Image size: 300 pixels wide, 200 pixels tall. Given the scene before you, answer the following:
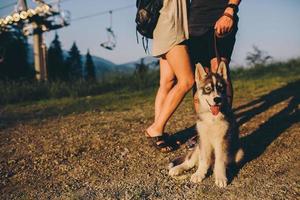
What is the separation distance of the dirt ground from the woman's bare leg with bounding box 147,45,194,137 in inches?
19.8

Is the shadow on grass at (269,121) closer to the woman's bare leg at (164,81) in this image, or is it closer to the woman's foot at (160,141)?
the woman's foot at (160,141)

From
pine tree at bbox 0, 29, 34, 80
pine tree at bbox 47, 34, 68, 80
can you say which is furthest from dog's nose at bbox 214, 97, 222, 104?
pine tree at bbox 47, 34, 68, 80

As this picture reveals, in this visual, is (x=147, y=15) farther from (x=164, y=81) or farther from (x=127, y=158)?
(x=127, y=158)

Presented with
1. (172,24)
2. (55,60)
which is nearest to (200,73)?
(172,24)

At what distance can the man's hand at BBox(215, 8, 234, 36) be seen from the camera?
11.0ft

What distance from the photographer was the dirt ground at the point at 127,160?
3.00m

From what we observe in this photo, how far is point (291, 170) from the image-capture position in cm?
325

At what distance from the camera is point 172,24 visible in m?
3.68

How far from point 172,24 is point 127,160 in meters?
1.42

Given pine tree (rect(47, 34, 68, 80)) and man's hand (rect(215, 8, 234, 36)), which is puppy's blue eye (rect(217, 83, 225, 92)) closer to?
man's hand (rect(215, 8, 234, 36))

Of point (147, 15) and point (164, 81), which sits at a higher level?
point (147, 15)

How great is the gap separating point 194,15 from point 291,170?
1648 mm

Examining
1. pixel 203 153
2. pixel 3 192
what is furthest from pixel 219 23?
pixel 3 192

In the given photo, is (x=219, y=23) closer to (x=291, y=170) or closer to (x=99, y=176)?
(x=291, y=170)
